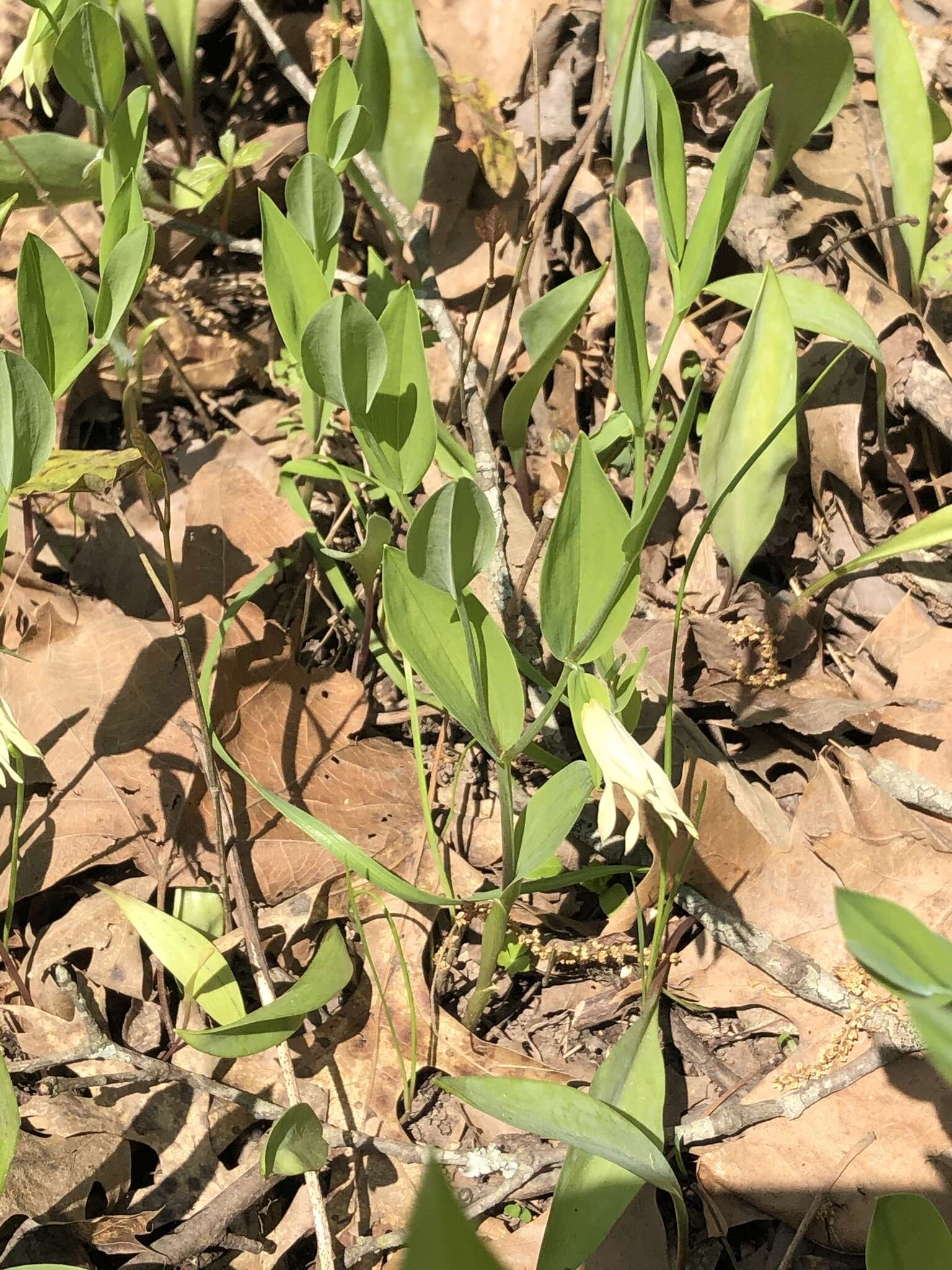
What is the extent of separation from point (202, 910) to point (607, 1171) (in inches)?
22.0

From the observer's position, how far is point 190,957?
3.48ft

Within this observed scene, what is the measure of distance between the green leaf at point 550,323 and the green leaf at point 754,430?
0.62 ft

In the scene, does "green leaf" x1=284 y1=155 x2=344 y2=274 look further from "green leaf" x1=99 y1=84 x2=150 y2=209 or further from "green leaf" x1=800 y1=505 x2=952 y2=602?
"green leaf" x1=800 y1=505 x2=952 y2=602

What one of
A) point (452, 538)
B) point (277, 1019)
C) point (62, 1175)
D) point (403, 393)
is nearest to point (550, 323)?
point (403, 393)

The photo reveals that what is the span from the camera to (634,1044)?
96 cm

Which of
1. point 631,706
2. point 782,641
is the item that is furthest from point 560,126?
point 631,706

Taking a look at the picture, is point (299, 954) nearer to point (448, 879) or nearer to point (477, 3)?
point (448, 879)

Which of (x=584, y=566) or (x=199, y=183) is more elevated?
(x=199, y=183)

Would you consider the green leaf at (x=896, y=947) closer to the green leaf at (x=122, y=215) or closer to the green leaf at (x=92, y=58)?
the green leaf at (x=122, y=215)

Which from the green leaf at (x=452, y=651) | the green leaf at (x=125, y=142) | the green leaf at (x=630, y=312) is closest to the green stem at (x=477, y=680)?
the green leaf at (x=452, y=651)

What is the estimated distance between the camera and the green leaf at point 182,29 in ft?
4.99

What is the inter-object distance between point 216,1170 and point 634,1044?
1.56 feet

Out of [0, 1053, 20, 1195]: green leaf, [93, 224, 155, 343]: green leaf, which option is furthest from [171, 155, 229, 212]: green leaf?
[0, 1053, 20, 1195]: green leaf

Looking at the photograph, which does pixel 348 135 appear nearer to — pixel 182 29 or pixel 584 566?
pixel 182 29
